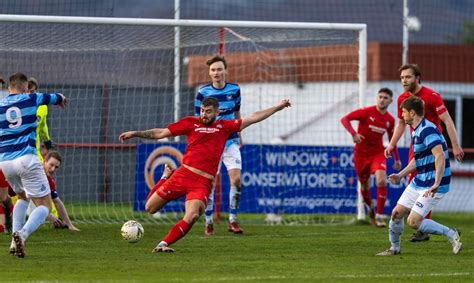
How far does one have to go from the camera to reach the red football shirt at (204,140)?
472 inches

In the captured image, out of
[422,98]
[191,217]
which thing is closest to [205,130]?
[191,217]

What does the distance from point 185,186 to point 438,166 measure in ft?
9.31

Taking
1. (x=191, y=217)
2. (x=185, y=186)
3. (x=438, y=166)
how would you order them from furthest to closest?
(x=185, y=186)
(x=191, y=217)
(x=438, y=166)

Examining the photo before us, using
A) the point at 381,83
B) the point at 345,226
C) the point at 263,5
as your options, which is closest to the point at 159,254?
the point at 345,226

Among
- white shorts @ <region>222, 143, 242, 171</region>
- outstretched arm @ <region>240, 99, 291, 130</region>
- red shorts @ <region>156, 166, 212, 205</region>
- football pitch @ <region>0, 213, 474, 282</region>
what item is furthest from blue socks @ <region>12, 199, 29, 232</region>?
white shorts @ <region>222, 143, 242, 171</region>

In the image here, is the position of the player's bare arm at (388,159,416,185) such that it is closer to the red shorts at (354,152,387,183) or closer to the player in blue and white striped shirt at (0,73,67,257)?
the player in blue and white striped shirt at (0,73,67,257)

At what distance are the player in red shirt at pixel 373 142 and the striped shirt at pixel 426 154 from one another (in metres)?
5.03

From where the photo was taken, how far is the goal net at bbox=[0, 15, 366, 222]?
17047 mm

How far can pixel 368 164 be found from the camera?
16672 mm

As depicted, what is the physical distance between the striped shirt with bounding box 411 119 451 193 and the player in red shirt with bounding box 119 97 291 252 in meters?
1.53

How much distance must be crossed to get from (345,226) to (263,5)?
5571 millimetres

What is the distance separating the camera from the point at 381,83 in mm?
24641

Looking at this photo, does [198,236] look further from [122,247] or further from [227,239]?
[122,247]

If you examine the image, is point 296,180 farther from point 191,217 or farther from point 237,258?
point 237,258
